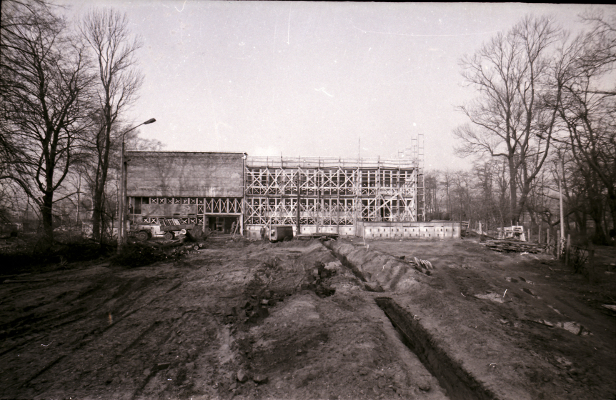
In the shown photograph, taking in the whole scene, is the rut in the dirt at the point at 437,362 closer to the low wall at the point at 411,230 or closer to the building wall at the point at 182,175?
the low wall at the point at 411,230

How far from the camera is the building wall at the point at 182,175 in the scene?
3356 centimetres

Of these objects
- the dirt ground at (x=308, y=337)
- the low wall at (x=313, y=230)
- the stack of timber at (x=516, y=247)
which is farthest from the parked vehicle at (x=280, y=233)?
the stack of timber at (x=516, y=247)

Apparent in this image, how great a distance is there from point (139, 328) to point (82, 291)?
4.26 meters

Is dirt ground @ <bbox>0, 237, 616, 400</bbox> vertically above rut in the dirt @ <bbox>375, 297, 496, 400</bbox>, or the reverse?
dirt ground @ <bbox>0, 237, 616, 400</bbox>

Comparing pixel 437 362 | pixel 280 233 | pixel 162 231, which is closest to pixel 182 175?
pixel 162 231

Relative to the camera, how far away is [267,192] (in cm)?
3528

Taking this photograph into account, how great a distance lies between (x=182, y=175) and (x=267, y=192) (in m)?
9.25

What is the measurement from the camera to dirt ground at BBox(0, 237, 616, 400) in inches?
185

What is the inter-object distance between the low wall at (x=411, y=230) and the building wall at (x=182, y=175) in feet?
48.2

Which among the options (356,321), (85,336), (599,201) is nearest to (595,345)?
(356,321)

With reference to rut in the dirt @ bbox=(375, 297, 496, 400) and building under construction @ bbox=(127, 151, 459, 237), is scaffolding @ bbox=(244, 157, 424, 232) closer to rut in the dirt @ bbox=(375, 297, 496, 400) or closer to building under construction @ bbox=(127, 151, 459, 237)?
building under construction @ bbox=(127, 151, 459, 237)

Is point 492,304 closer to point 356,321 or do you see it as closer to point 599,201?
point 356,321

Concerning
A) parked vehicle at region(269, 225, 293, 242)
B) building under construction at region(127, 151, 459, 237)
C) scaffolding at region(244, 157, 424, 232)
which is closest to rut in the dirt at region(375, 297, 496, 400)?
parked vehicle at region(269, 225, 293, 242)

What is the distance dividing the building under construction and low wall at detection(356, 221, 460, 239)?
2.05 m
